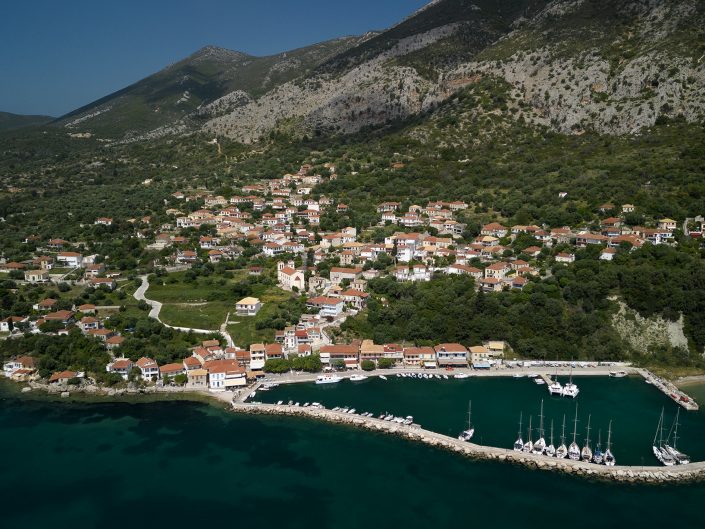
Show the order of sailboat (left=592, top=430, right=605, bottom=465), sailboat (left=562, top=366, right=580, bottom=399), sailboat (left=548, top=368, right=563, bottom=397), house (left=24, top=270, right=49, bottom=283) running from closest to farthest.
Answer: sailboat (left=592, top=430, right=605, bottom=465), sailboat (left=562, top=366, right=580, bottom=399), sailboat (left=548, top=368, right=563, bottom=397), house (left=24, top=270, right=49, bottom=283)

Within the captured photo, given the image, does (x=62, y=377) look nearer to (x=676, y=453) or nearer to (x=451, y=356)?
(x=451, y=356)

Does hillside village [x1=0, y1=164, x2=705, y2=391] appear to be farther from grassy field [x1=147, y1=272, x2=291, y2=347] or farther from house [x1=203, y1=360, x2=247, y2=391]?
grassy field [x1=147, y1=272, x2=291, y2=347]

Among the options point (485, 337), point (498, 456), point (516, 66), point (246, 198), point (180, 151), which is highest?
point (516, 66)

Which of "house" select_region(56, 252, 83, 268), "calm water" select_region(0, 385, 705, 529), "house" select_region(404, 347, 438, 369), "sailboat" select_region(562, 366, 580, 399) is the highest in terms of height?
"house" select_region(56, 252, 83, 268)

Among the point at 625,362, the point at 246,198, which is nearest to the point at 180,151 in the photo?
the point at 246,198

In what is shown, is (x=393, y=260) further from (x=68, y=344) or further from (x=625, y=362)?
(x=68, y=344)

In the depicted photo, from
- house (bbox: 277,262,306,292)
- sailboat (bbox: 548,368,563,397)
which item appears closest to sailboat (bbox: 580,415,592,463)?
sailboat (bbox: 548,368,563,397)

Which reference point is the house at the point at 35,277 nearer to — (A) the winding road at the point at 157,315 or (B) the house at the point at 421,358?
(A) the winding road at the point at 157,315
